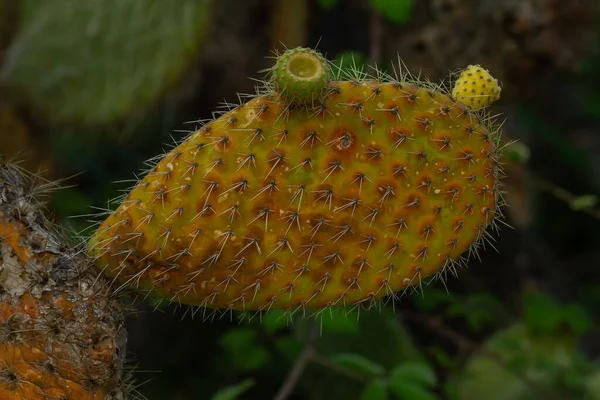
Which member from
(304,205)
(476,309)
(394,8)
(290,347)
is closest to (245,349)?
(290,347)

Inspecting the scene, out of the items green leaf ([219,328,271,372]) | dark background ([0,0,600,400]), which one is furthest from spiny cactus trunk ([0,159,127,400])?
dark background ([0,0,600,400])

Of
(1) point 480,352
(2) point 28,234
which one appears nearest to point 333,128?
(2) point 28,234

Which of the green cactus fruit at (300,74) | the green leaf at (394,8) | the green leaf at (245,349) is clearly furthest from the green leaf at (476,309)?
the green cactus fruit at (300,74)

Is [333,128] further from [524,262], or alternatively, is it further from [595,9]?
[524,262]

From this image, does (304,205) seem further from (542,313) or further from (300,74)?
(542,313)

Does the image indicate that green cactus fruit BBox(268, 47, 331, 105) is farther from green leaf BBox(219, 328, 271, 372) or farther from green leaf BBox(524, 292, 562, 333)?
green leaf BBox(524, 292, 562, 333)

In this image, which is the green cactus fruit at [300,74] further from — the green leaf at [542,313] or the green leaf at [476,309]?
the green leaf at [542,313]

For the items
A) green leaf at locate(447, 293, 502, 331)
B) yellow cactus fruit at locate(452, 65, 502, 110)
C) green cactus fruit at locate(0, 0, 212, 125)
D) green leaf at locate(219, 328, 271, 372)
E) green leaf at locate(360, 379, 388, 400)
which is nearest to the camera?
yellow cactus fruit at locate(452, 65, 502, 110)
